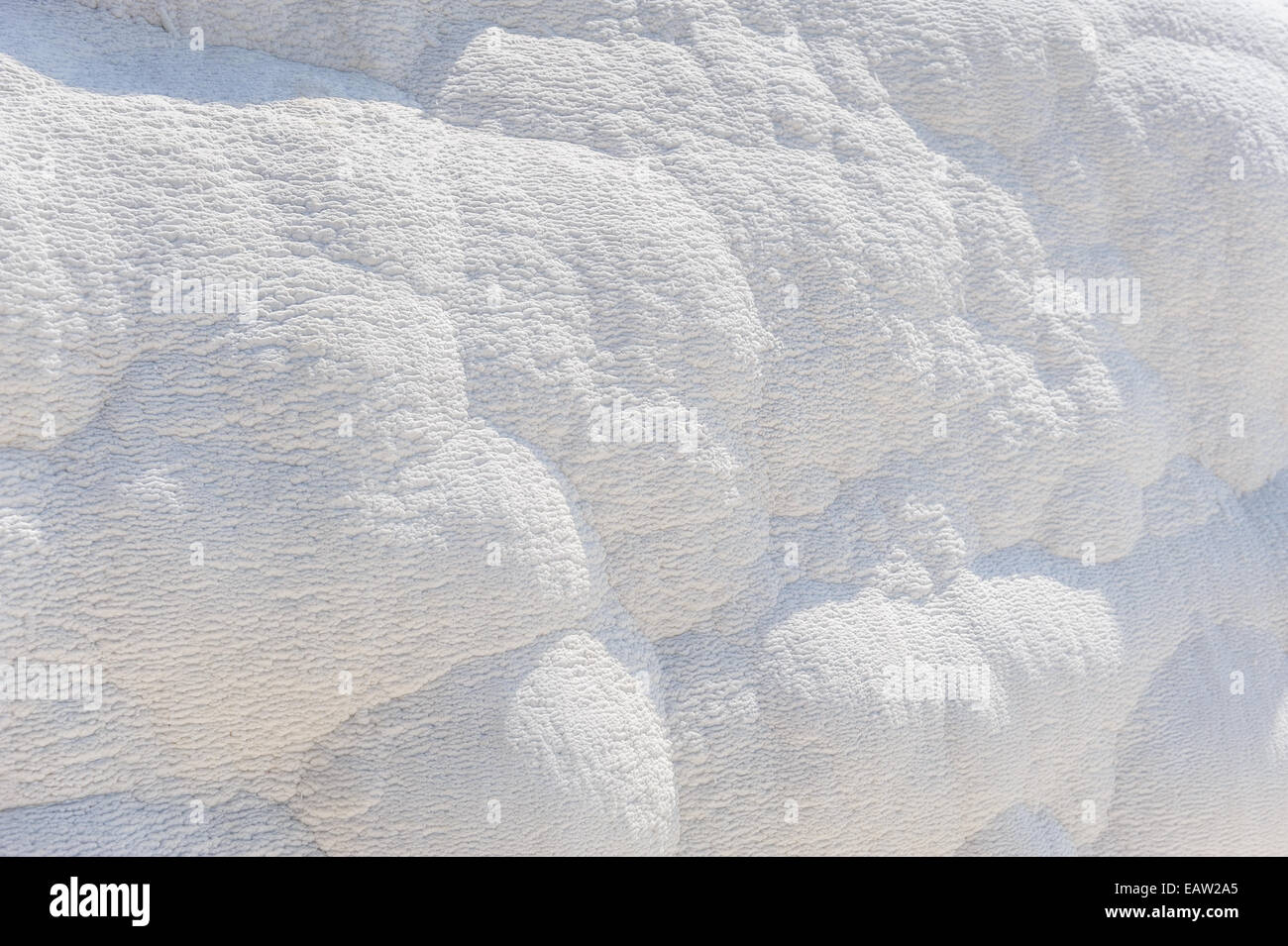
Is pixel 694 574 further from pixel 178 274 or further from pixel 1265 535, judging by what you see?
pixel 1265 535

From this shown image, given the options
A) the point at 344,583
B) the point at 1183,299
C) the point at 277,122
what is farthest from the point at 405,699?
the point at 1183,299

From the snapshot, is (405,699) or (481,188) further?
(481,188)

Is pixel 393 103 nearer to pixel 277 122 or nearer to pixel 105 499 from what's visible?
pixel 277 122

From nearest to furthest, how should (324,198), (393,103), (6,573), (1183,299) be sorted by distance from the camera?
(6,573) → (324,198) → (393,103) → (1183,299)

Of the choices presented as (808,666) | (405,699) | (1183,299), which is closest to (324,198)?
(405,699)

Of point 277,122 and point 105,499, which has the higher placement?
point 277,122

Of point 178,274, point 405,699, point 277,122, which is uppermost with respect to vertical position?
point 277,122

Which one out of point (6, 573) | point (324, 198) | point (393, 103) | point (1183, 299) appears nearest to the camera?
point (6, 573)
